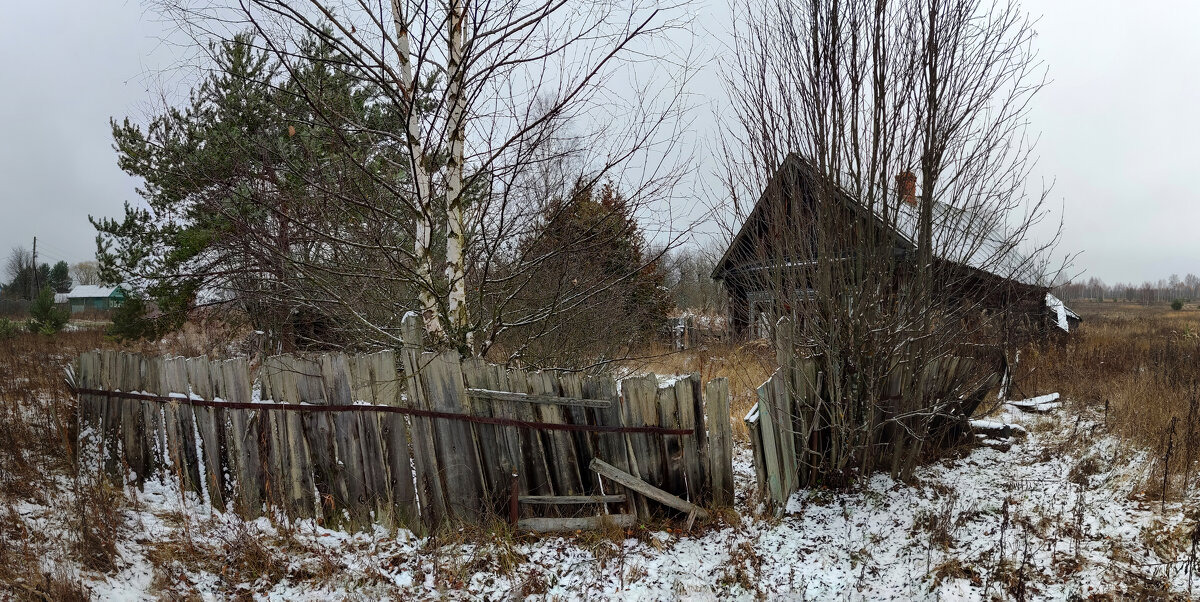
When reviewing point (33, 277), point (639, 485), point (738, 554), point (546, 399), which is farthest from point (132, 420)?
point (33, 277)

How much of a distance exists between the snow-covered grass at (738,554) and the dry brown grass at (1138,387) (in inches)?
24.0

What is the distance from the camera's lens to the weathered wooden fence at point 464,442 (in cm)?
402

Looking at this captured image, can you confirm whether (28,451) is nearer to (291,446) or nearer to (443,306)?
(291,446)

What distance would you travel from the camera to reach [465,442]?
4.07 meters

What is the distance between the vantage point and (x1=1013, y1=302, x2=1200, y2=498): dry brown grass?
465 centimetres

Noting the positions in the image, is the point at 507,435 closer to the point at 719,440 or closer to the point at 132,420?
the point at 719,440

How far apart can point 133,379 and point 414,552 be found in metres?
3.08

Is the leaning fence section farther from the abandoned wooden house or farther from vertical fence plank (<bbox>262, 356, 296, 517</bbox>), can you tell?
the abandoned wooden house

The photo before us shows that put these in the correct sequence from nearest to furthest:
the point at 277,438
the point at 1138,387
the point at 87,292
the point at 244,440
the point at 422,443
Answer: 1. the point at 422,443
2. the point at 277,438
3. the point at 244,440
4. the point at 1138,387
5. the point at 87,292

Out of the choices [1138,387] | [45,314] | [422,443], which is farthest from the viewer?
[45,314]

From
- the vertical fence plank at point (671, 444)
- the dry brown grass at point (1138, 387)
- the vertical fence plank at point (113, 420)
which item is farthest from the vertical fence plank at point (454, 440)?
the dry brown grass at point (1138, 387)

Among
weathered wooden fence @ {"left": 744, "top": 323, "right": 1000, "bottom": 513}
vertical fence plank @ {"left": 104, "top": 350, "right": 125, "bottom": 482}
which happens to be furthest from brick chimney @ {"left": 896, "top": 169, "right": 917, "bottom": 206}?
vertical fence plank @ {"left": 104, "top": 350, "right": 125, "bottom": 482}

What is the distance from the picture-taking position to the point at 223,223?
390 inches

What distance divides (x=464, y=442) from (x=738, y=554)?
1.97 metres
